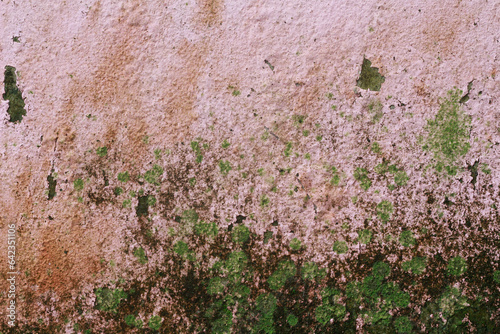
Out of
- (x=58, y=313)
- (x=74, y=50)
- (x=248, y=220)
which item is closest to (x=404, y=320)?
(x=248, y=220)

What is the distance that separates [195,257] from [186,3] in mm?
3024

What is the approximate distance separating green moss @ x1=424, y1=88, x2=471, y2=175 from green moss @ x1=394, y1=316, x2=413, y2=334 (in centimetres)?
182

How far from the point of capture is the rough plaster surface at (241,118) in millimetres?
4176

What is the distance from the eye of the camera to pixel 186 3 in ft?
13.9

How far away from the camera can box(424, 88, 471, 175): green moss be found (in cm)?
420

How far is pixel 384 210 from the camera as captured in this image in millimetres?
4191

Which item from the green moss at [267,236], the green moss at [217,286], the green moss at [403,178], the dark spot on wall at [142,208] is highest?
the green moss at [403,178]

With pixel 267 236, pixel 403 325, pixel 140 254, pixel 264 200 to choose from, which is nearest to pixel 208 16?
pixel 264 200

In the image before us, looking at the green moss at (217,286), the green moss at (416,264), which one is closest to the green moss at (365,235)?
the green moss at (416,264)

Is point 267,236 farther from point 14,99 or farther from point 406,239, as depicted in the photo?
point 14,99

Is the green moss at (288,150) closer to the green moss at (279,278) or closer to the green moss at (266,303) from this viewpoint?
the green moss at (279,278)

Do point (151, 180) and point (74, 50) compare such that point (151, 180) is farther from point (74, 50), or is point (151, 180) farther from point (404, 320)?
point (404, 320)

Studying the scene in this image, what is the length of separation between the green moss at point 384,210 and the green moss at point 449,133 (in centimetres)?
74

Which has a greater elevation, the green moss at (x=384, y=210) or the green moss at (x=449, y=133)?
the green moss at (x=449, y=133)
